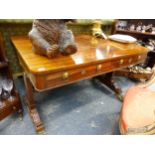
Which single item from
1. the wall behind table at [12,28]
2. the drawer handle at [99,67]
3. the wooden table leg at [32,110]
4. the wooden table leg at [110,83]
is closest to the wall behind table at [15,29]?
the wall behind table at [12,28]

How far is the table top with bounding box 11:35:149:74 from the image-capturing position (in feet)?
2.60

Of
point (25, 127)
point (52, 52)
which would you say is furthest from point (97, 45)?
point (25, 127)

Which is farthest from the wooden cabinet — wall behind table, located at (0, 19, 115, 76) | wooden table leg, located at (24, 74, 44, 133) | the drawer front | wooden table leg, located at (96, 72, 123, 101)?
wooden table leg, located at (96, 72, 123, 101)

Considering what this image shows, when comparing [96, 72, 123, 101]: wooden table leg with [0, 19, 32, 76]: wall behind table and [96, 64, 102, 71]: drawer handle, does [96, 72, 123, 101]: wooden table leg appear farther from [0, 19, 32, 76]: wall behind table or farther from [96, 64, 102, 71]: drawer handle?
[0, 19, 32, 76]: wall behind table

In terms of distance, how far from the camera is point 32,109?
4.12 ft

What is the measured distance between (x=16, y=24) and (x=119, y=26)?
158cm

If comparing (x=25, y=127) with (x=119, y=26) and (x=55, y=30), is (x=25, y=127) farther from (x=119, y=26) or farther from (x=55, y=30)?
(x=119, y=26)

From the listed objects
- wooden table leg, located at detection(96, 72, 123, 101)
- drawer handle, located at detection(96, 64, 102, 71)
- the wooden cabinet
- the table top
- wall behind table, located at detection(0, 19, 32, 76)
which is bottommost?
wooden table leg, located at detection(96, 72, 123, 101)

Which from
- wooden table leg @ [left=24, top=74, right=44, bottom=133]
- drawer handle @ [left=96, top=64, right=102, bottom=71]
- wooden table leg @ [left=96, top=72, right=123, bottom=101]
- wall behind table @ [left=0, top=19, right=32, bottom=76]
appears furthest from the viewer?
wooden table leg @ [left=96, top=72, right=123, bottom=101]

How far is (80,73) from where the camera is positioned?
93 centimetres

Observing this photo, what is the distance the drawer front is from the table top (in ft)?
0.13

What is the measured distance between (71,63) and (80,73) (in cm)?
10

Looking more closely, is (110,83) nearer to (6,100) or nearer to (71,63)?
(71,63)

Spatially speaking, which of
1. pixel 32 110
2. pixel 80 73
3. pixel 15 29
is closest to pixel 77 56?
pixel 80 73
